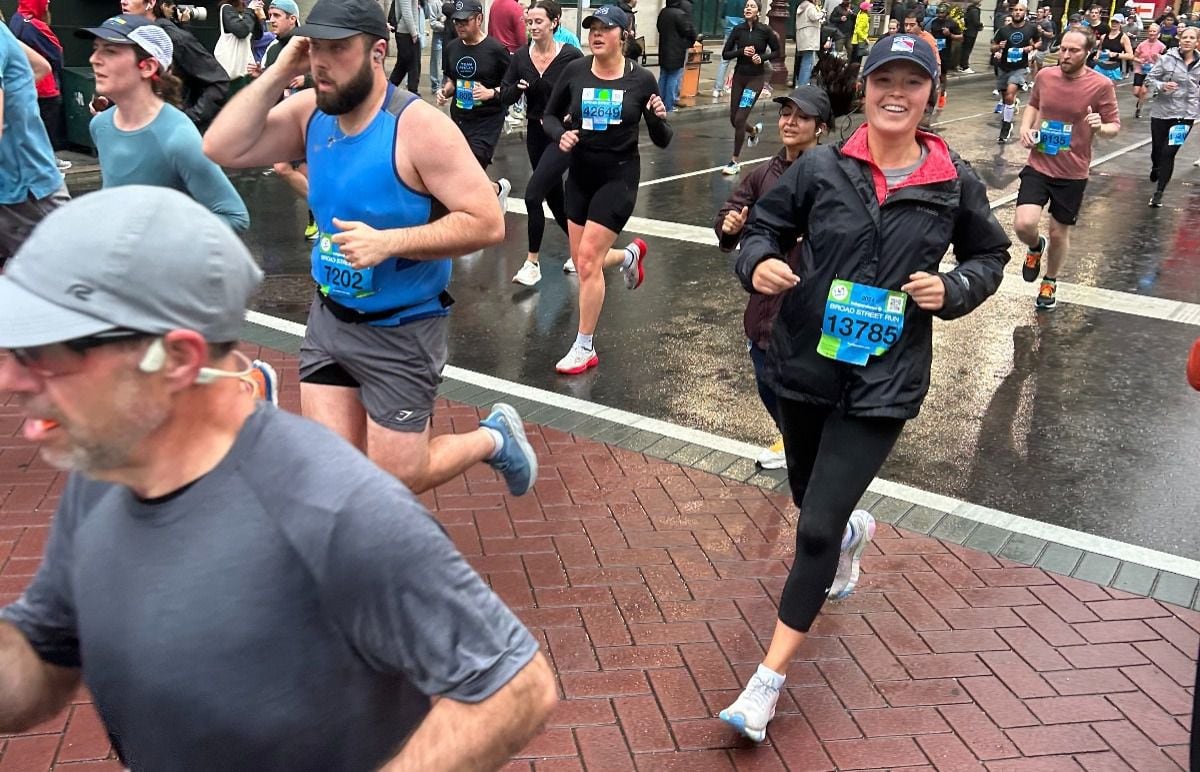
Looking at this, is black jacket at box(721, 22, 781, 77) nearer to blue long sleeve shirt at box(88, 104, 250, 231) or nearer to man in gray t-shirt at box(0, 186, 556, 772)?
blue long sleeve shirt at box(88, 104, 250, 231)

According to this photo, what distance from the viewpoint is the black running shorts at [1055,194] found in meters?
8.29

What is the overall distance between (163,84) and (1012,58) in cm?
1779

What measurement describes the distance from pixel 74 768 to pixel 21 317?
2224 millimetres

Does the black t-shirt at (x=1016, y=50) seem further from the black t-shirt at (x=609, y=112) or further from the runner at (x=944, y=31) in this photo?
the black t-shirt at (x=609, y=112)

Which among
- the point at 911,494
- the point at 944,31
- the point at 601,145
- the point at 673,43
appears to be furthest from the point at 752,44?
the point at 944,31

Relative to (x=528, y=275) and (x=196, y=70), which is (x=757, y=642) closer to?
(x=528, y=275)

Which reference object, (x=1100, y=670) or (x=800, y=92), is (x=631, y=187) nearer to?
(x=800, y=92)

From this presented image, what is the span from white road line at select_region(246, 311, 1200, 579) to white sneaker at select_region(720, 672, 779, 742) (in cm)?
194

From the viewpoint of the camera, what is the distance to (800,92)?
4656 mm

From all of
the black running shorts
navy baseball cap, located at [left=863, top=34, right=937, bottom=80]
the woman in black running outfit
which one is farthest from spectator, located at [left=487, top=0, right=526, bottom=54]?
navy baseball cap, located at [left=863, top=34, right=937, bottom=80]

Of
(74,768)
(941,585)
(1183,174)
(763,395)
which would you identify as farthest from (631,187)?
(1183,174)

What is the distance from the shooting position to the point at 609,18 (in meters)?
6.76

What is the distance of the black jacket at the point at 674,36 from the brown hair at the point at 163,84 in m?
13.7

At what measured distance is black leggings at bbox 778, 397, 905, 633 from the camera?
11.1 feet
